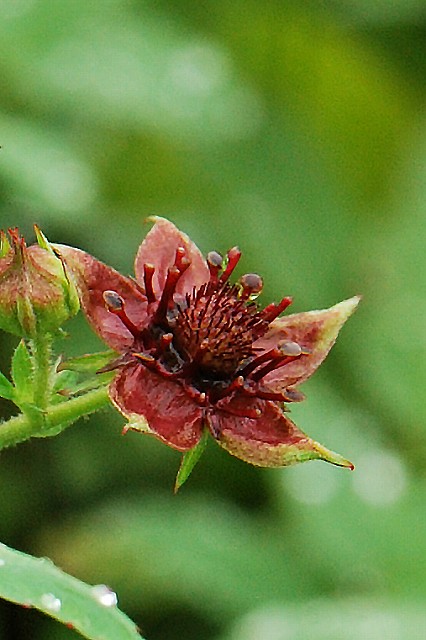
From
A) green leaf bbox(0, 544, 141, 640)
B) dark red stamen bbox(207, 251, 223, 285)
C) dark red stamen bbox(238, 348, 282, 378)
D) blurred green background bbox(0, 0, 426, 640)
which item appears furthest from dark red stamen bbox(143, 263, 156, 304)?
blurred green background bbox(0, 0, 426, 640)

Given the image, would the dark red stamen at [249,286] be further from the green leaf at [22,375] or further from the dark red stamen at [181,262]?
the green leaf at [22,375]

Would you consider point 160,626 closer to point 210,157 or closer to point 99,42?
point 210,157

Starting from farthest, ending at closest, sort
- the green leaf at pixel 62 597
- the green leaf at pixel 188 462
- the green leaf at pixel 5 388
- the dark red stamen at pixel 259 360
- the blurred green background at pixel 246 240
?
the blurred green background at pixel 246 240
the dark red stamen at pixel 259 360
the green leaf at pixel 5 388
the green leaf at pixel 188 462
the green leaf at pixel 62 597

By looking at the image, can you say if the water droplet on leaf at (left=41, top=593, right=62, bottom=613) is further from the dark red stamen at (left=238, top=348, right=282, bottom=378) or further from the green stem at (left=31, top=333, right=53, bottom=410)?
the dark red stamen at (left=238, top=348, right=282, bottom=378)

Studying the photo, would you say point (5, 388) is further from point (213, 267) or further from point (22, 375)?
point (213, 267)

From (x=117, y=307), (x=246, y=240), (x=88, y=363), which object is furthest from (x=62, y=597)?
(x=246, y=240)

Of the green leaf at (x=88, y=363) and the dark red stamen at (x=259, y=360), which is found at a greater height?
the dark red stamen at (x=259, y=360)

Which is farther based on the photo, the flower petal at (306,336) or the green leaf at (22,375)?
the flower petal at (306,336)

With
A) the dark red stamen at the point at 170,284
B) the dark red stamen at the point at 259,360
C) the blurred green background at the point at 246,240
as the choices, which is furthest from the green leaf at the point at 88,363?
the blurred green background at the point at 246,240
